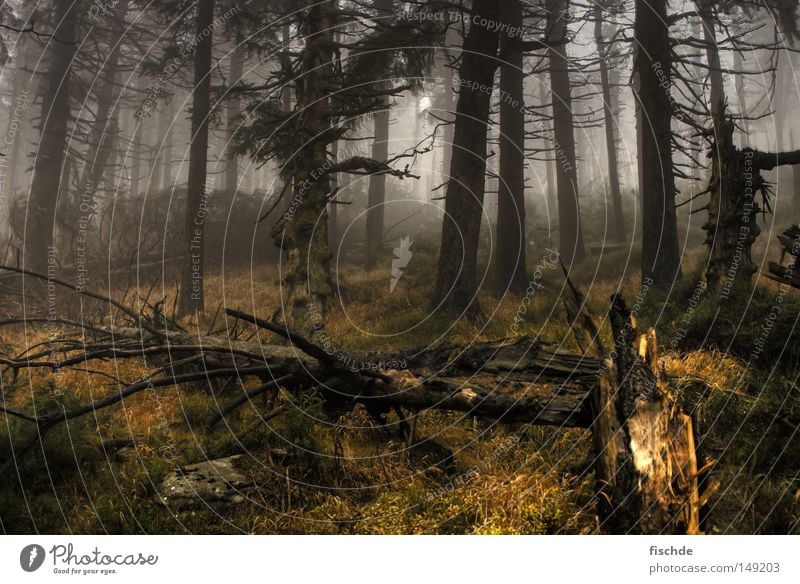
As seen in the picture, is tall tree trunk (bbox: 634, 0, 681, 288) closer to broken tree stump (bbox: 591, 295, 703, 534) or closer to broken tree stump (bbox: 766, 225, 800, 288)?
broken tree stump (bbox: 766, 225, 800, 288)

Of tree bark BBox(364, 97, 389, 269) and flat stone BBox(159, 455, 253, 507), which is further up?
tree bark BBox(364, 97, 389, 269)

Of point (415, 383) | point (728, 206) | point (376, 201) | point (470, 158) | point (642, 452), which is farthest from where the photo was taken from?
point (376, 201)

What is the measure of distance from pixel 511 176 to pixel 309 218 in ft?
19.7

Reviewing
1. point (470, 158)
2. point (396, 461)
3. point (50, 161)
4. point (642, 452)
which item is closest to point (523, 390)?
point (642, 452)

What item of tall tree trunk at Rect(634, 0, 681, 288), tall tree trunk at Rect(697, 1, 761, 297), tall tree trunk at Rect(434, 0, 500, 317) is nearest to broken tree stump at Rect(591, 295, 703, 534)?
tall tree trunk at Rect(434, 0, 500, 317)

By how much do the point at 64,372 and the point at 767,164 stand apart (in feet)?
32.7

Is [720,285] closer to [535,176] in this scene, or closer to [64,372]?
[64,372]

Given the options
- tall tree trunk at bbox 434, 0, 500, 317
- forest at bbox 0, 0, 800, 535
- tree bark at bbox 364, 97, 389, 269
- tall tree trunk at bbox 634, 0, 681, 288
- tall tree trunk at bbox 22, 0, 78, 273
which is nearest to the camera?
forest at bbox 0, 0, 800, 535

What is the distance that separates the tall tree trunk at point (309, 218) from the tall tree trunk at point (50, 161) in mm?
5285

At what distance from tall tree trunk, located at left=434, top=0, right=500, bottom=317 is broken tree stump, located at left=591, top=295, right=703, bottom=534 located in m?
4.19

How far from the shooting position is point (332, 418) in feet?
18.4

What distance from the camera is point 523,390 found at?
5.07 meters

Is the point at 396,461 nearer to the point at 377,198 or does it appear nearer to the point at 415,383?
the point at 415,383

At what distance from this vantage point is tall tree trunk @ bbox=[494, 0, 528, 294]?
11281mm
